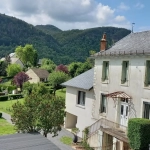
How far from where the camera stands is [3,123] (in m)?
35.7

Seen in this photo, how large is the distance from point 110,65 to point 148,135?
8.53 m

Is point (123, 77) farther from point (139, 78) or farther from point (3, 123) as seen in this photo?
point (3, 123)

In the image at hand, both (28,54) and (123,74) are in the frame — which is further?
(28,54)

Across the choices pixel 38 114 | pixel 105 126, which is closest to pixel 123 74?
pixel 105 126

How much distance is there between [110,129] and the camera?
75.0 feet

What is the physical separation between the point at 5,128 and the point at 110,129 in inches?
623

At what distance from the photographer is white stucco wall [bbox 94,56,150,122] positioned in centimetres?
2102

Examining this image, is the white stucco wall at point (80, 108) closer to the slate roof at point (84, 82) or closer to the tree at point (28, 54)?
the slate roof at point (84, 82)

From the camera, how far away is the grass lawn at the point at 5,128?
99.7 ft

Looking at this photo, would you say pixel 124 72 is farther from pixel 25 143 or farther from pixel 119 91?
pixel 25 143

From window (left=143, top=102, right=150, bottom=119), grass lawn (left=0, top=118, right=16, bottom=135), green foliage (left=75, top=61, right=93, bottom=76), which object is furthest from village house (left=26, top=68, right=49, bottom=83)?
window (left=143, top=102, right=150, bottom=119)

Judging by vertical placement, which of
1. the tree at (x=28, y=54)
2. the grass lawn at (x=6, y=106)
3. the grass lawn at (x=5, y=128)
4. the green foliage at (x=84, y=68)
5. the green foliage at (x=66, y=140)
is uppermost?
the tree at (x=28, y=54)

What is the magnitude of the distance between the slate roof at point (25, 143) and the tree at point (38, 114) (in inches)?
92.6

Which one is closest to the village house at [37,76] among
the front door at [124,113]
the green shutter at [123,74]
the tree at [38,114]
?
the front door at [124,113]
